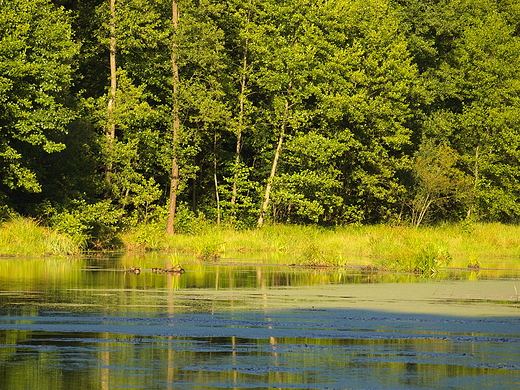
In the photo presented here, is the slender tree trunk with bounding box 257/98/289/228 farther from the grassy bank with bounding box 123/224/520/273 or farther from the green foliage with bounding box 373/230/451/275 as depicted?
the green foliage with bounding box 373/230/451/275

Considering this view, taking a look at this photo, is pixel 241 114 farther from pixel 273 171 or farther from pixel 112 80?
pixel 112 80

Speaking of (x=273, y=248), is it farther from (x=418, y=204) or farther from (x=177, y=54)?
(x=418, y=204)

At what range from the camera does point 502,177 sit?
7425 centimetres

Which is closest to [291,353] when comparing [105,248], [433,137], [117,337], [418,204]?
[117,337]

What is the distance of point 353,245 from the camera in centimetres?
4528

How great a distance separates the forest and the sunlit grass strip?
1.76m

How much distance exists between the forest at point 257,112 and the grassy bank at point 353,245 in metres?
2.82

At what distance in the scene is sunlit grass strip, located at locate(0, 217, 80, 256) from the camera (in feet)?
131

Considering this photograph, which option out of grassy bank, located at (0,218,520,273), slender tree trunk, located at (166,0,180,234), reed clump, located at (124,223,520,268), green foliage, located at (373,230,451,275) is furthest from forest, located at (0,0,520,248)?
green foliage, located at (373,230,451,275)

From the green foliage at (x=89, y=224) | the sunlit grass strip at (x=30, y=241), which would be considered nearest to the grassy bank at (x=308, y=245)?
the sunlit grass strip at (x=30, y=241)

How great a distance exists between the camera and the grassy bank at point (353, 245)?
3375cm

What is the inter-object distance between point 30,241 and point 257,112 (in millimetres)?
23912

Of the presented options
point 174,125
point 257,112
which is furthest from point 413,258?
point 257,112

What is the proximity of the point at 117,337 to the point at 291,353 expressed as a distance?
2.98 meters
